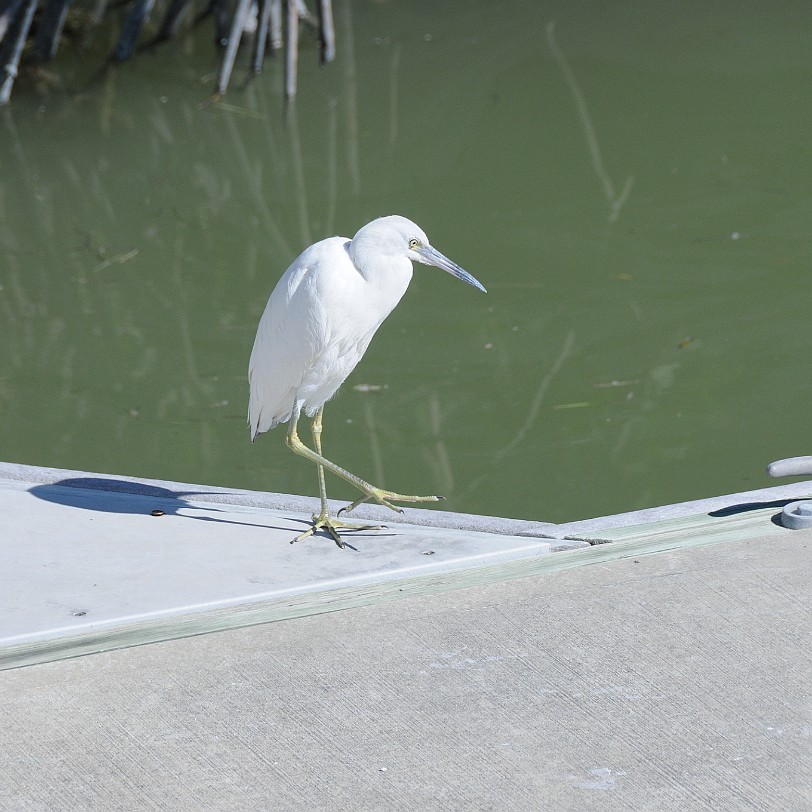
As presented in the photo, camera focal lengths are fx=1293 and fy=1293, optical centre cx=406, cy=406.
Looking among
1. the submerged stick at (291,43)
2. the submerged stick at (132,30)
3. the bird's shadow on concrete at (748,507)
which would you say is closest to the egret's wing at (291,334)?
the bird's shadow on concrete at (748,507)

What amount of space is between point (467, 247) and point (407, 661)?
15.9ft

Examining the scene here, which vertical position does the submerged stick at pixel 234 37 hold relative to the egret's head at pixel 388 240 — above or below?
above

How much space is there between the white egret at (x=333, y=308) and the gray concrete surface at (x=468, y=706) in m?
0.69

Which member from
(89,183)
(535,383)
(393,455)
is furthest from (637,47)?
(393,455)

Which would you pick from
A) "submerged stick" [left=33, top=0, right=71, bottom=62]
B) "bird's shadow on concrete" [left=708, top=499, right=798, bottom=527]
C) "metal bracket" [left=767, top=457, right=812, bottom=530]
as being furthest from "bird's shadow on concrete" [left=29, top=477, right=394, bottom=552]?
"submerged stick" [left=33, top=0, right=71, bottom=62]

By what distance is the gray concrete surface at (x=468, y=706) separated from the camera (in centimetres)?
260

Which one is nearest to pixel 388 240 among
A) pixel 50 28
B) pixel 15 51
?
pixel 15 51

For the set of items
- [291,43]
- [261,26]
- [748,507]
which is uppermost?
[261,26]

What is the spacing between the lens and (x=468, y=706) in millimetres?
2877

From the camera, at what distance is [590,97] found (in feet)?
32.7

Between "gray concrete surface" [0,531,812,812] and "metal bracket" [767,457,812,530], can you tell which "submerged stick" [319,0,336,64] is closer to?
"metal bracket" [767,457,812,530]

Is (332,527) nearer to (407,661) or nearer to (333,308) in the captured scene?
(333,308)

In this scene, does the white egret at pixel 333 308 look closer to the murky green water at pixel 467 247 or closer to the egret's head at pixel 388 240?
the egret's head at pixel 388 240

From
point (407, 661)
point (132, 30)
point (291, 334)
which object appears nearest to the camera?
point (407, 661)
